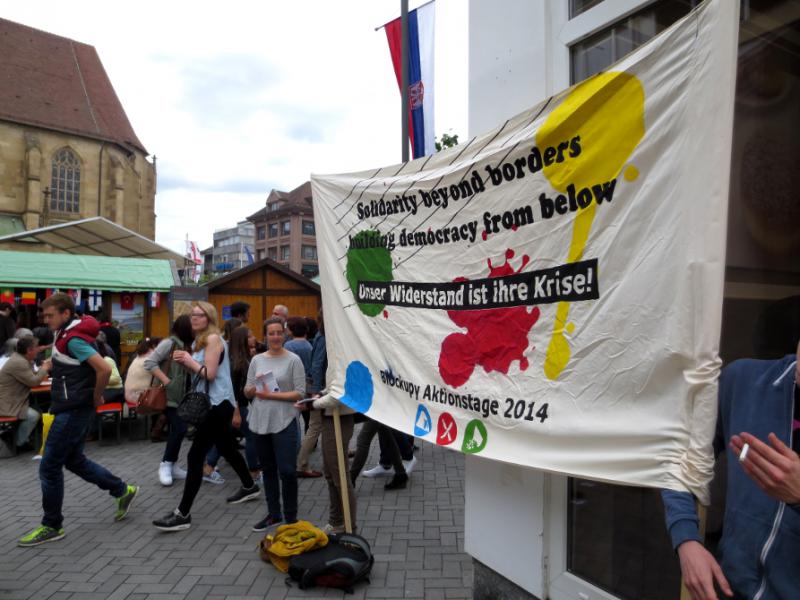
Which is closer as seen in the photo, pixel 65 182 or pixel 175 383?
pixel 175 383

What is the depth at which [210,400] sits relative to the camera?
16.3ft

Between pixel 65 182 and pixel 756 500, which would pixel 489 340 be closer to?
pixel 756 500

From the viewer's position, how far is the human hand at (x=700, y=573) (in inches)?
64.7

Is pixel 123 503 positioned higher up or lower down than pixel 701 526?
lower down

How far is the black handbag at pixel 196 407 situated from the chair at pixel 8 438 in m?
4.04

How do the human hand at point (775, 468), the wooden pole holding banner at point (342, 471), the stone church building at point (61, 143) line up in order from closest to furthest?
1. the human hand at point (775, 468)
2. the wooden pole holding banner at point (342, 471)
3. the stone church building at point (61, 143)

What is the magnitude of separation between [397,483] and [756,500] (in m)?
4.75

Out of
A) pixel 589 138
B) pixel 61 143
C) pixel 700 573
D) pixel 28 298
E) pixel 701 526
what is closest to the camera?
pixel 700 573

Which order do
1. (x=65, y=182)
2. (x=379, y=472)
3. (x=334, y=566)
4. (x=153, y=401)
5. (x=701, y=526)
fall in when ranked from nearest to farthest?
(x=701, y=526), (x=334, y=566), (x=153, y=401), (x=379, y=472), (x=65, y=182)

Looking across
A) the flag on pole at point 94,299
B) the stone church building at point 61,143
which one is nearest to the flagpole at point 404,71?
the flag on pole at point 94,299

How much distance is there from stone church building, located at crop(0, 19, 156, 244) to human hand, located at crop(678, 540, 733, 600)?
43028 millimetres

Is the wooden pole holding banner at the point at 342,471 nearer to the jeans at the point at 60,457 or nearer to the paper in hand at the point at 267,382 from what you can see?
the paper in hand at the point at 267,382

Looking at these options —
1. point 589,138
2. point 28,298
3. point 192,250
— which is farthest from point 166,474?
point 192,250

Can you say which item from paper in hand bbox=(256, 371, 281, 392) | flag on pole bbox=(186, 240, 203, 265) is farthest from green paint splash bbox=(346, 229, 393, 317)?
flag on pole bbox=(186, 240, 203, 265)
